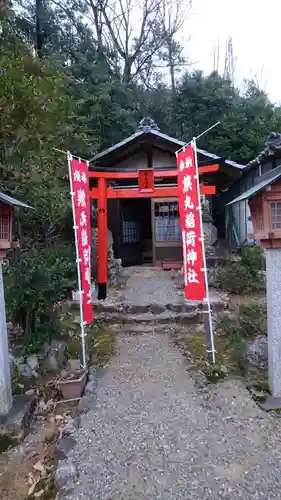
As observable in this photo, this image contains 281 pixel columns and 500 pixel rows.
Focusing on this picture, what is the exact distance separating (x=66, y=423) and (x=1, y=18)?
21.5 feet

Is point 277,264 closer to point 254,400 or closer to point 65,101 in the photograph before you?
point 254,400

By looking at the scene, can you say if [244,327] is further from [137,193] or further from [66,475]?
[66,475]

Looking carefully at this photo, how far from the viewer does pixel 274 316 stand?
4.26 metres

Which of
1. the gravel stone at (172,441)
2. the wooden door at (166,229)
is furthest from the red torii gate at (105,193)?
the wooden door at (166,229)

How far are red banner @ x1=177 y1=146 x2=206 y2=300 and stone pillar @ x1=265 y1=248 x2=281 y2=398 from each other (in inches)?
57.2

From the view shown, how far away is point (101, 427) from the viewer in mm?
3945

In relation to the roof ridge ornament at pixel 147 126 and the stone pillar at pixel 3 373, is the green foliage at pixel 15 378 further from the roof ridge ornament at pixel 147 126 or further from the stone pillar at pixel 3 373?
the roof ridge ornament at pixel 147 126

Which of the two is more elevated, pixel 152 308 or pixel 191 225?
pixel 191 225

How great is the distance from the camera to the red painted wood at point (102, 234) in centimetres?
739

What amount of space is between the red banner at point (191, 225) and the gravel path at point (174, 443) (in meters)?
1.44

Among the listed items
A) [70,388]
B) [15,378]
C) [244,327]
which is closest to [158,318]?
[244,327]

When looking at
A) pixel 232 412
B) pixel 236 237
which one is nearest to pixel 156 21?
pixel 236 237

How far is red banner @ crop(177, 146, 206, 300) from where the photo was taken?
18.3ft

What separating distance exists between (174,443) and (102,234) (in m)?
4.81
